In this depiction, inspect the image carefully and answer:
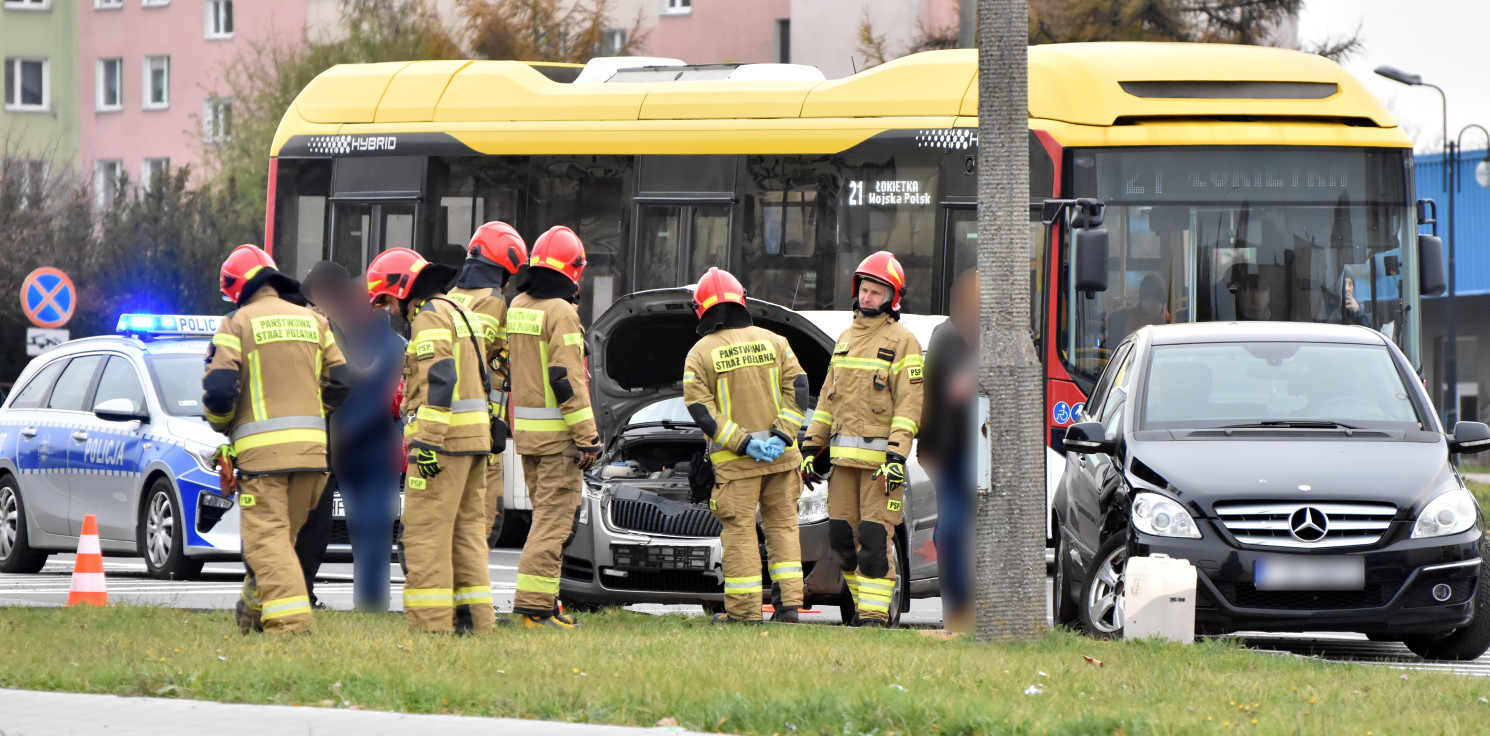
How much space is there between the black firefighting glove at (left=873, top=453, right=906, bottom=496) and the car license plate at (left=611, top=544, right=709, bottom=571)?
45.4 inches

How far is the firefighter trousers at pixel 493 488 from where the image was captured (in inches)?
420

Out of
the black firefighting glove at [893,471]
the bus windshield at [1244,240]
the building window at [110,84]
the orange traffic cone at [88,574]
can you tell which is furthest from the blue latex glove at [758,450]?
the building window at [110,84]

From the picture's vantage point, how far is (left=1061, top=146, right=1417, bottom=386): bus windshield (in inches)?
581

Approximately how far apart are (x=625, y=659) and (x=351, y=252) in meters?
10.7

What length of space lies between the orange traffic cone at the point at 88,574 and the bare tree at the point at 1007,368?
207 inches

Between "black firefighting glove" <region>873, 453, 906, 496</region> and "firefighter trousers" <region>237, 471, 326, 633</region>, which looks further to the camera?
"black firefighting glove" <region>873, 453, 906, 496</region>

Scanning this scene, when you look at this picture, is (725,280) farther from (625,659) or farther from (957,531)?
(625,659)

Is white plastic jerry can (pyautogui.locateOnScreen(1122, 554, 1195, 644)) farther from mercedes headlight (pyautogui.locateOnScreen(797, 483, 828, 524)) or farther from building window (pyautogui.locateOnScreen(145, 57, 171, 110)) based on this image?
building window (pyautogui.locateOnScreen(145, 57, 171, 110))

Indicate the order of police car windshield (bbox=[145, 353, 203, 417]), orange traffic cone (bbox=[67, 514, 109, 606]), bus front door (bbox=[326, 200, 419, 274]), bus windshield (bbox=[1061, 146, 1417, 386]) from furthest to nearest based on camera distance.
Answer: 1. bus front door (bbox=[326, 200, 419, 274])
2. bus windshield (bbox=[1061, 146, 1417, 386])
3. police car windshield (bbox=[145, 353, 203, 417])
4. orange traffic cone (bbox=[67, 514, 109, 606])

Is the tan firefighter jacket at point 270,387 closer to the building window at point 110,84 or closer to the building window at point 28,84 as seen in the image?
the building window at point 110,84

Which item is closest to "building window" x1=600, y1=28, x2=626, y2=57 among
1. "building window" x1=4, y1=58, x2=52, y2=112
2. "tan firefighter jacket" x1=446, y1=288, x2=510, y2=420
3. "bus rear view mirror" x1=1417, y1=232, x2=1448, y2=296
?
"building window" x1=4, y1=58, x2=52, y2=112

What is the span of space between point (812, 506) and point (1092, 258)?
10.9ft

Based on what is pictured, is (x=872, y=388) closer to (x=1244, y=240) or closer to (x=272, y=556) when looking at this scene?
(x=272, y=556)

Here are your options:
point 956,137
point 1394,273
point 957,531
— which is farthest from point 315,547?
point 1394,273
